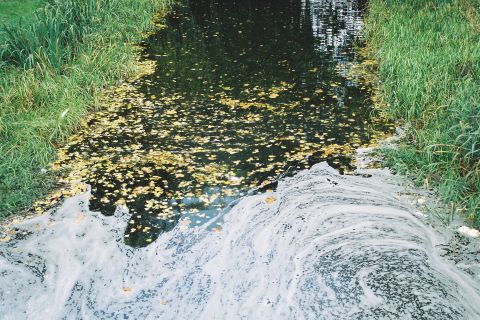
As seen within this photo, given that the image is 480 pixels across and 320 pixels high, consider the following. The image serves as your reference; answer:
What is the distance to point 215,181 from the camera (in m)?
4.90

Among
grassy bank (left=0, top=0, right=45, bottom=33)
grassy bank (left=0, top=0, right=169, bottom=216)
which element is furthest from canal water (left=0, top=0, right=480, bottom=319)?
grassy bank (left=0, top=0, right=45, bottom=33)

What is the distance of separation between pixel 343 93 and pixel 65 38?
415 cm

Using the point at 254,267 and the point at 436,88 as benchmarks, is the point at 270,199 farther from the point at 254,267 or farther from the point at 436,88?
the point at 436,88

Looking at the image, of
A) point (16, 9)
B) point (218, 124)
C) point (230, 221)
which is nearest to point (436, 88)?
point (218, 124)

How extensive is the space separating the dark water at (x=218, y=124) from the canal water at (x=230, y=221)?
24 mm

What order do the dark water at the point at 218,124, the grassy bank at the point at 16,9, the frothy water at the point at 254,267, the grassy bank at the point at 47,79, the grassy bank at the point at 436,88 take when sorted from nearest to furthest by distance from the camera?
the frothy water at the point at 254,267 < the grassy bank at the point at 436,88 < the dark water at the point at 218,124 < the grassy bank at the point at 47,79 < the grassy bank at the point at 16,9

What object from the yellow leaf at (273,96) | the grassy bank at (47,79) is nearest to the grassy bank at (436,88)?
the yellow leaf at (273,96)

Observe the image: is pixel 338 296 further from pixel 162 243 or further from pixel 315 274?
pixel 162 243

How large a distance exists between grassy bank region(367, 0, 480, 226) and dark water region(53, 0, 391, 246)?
443 millimetres

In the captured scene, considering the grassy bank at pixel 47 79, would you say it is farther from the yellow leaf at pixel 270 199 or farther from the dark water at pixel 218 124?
the yellow leaf at pixel 270 199

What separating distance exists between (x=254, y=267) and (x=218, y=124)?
2.75 m

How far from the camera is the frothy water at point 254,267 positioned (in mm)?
3367

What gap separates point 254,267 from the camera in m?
3.74

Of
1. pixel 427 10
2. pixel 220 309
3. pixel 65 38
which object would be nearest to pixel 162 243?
pixel 220 309
